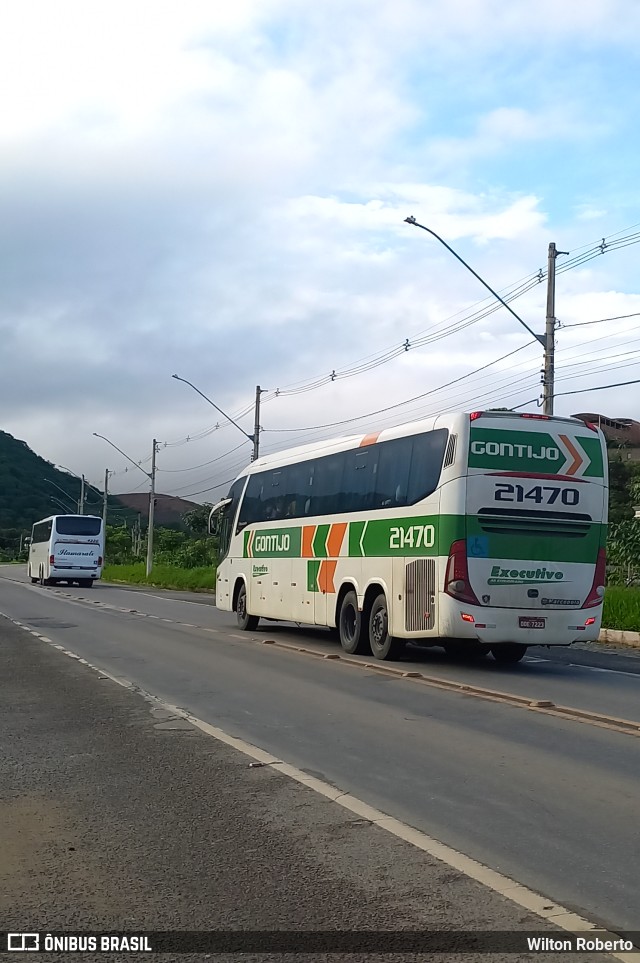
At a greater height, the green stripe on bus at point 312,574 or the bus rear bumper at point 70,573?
the green stripe on bus at point 312,574

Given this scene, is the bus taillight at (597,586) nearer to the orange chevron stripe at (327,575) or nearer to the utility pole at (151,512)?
the orange chevron stripe at (327,575)

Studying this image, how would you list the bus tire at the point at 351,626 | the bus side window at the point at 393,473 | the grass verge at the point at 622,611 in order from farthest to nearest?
the grass verge at the point at 622,611
the bus tire at the point at 351,626
the bus side window at the point at 393,473

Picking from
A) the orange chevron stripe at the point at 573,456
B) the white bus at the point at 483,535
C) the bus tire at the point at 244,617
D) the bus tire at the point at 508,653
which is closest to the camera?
the white bus at the point at 483,535

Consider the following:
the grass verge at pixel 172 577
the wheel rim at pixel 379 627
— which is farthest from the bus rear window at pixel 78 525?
the wheel rim at pixel 379 627

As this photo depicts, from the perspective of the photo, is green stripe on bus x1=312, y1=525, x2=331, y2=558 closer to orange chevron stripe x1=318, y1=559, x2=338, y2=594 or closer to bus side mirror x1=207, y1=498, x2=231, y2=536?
orange chevron stripe x1=318, y1=559, x2=338, y2=594

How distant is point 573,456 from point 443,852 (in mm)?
10748

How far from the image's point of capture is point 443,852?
590cm

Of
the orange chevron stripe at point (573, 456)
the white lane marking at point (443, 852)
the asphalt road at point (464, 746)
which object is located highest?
the orange chevron stripe at point (573, 456)

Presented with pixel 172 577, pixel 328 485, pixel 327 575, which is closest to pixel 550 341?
pixel 328 485

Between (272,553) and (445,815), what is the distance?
618 inches

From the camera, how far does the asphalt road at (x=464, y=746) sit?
593cm

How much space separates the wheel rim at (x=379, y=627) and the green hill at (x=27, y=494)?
4583 inches

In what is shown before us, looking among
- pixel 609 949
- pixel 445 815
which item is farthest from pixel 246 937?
pixel 445 815

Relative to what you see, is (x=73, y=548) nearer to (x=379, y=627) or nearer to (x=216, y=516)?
(x=216, y=516)
